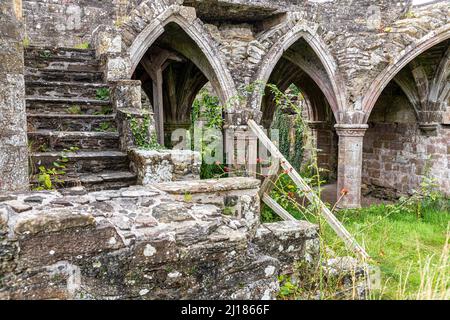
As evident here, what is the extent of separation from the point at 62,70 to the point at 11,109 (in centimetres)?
271

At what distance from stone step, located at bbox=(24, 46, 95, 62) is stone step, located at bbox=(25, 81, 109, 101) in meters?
0.71

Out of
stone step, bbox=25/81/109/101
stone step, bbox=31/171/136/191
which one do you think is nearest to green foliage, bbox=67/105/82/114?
stone step, bbox=25/81/109/101

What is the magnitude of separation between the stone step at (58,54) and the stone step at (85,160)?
7.14 feet

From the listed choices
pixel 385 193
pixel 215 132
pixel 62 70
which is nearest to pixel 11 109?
pixel 62 70

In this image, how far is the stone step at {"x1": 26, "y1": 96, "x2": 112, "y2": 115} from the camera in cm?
472

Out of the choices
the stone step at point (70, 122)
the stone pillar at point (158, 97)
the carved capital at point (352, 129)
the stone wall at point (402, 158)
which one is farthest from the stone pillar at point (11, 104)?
the stone wall at point (402, 158)

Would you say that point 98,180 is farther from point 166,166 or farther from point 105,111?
point 105,111

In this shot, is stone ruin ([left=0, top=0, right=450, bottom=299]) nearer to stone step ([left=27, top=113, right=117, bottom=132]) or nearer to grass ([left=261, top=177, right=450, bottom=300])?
stone step ([left=27, top=113, right=117, bottom=132])

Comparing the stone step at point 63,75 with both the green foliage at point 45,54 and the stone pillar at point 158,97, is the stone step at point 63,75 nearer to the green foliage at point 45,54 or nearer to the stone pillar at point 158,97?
the green foliage at point 45,54

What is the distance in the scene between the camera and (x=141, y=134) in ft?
14.3

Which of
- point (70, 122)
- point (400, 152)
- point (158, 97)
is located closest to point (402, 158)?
point (400, 152)

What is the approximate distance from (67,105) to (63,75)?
777 mm

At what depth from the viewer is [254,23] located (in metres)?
8.71

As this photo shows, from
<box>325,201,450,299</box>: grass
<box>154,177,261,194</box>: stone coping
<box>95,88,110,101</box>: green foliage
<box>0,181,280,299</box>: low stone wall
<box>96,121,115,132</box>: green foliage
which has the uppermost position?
<box>95,88,110,101</box>: green foliage
